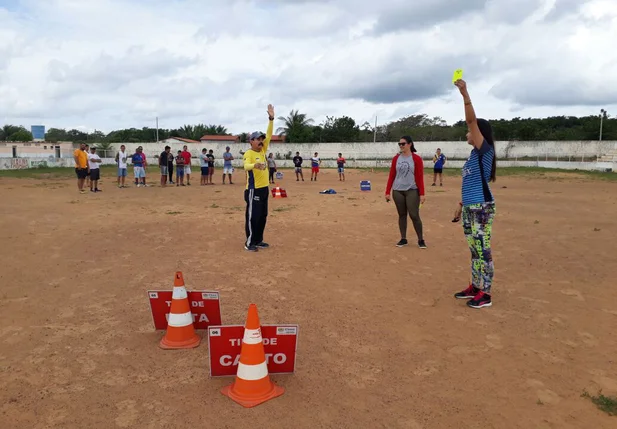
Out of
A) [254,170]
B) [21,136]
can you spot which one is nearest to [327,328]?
[254,170]

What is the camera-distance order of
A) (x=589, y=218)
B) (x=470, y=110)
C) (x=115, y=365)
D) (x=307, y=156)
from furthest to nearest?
1. (x=307, y=156)
2. (x=589, y=218)
3. (x=470, y=110)
4. (x=115, y=365)

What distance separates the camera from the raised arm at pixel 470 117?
4.16 m

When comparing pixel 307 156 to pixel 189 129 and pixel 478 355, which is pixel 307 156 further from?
pixel 478 355

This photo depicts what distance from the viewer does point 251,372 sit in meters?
3.13

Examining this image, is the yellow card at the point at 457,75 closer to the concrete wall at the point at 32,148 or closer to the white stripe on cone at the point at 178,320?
the white stripe on cone at the point at 178,320

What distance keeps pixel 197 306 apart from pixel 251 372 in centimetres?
124

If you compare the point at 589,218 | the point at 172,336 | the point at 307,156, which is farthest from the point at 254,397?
the point at 307,156

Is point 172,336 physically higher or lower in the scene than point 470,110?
lower

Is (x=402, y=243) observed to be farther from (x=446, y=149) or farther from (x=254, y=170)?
(x=446, y=149)

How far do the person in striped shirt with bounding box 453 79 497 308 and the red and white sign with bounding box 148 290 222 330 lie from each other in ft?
9.28

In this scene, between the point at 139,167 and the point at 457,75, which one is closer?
the point at 457,75

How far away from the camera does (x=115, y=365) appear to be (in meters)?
3.61

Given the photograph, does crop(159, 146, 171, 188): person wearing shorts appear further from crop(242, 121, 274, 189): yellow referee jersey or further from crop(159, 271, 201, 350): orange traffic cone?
crop(159, 271, 201, 350): orange traffic cone

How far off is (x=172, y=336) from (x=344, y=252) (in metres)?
4.11
